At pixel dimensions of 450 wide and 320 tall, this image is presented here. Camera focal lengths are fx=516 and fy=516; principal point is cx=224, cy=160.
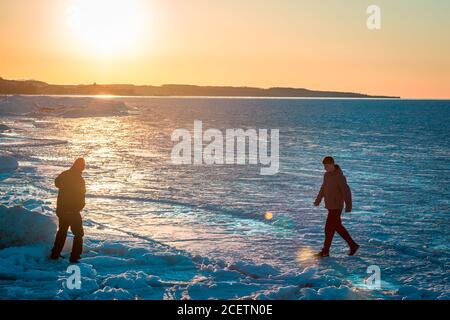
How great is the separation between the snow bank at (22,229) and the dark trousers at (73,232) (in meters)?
0.62

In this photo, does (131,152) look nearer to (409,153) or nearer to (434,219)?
(409,153)

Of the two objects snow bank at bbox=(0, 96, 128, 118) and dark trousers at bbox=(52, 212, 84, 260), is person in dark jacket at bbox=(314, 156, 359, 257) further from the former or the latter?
snow bank at bbox=(0, 96, 128, 118)

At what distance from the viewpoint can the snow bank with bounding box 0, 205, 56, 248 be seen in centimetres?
930

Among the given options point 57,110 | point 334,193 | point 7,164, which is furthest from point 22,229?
point 57,110

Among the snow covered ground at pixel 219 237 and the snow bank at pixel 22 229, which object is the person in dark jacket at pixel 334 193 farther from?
the snow bank at pixel 22 229

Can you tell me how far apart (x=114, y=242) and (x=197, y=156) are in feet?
63.1

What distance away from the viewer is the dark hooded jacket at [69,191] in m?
8.43

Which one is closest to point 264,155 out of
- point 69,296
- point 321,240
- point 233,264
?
point 321,240

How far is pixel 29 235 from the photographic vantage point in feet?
30.6

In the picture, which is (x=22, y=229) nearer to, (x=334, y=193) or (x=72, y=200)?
(x=72, y=200)

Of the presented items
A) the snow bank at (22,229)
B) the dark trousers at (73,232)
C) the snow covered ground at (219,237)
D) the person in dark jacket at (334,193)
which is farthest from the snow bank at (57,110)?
the person in dark jacket at (334,193)

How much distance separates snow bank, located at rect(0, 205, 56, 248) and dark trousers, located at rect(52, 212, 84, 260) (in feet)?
2.03

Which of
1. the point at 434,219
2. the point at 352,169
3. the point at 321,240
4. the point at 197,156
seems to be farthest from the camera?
the point at 197,156

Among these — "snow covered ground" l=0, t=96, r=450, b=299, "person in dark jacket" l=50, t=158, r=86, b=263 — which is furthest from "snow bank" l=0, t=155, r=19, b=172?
"person in dark jacket" l=50, t=158, r=86, b=263
